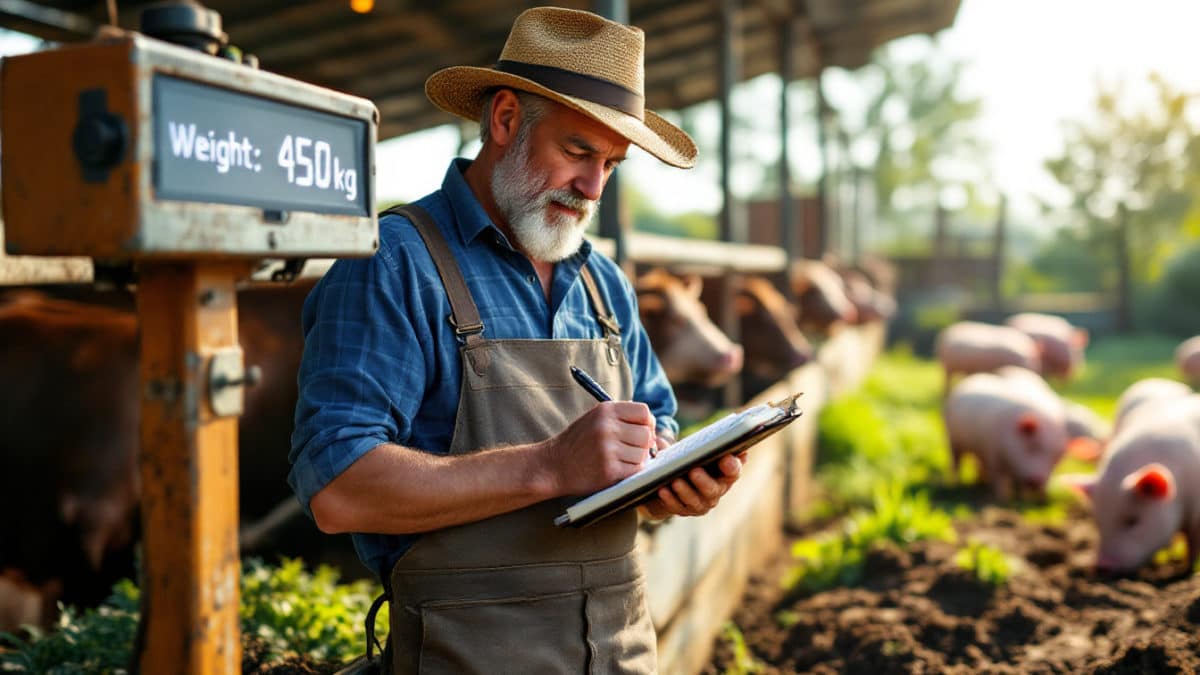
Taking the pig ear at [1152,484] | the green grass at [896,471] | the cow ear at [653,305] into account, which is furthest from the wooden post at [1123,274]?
the pig ear at [1152,484]

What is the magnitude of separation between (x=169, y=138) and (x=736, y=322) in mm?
7959

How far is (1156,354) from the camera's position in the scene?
1847 centimetres

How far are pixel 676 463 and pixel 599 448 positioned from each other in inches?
5.7

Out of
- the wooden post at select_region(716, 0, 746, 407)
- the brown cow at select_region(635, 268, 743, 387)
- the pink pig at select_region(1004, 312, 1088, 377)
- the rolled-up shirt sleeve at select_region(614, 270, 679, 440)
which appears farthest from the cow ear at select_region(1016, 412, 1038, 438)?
the pink pig at select_region(1004, 312, 1088, 377)

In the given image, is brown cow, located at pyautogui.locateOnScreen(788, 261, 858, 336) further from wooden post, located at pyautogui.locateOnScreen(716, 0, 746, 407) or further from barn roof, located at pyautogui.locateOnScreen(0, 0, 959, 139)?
wooden post, located at pyautogui.locateOnScreen(716, 0, 746, 407)

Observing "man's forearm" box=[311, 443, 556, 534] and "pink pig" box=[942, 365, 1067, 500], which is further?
"pink pig" box=[942, 365, 1067, 500]

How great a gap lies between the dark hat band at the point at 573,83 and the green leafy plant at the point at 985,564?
3.53 metres

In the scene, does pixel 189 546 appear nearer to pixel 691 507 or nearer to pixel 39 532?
pixel 691 507

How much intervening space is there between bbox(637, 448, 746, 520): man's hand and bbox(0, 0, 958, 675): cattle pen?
0.85 m

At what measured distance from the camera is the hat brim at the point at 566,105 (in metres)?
2.26

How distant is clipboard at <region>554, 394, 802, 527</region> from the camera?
1966 mm

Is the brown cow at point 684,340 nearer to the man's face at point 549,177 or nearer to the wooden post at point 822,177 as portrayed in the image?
the man's face at point 549,177

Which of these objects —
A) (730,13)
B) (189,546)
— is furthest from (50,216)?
(730,13)

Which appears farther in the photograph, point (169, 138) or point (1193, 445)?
point (1193, 445)
